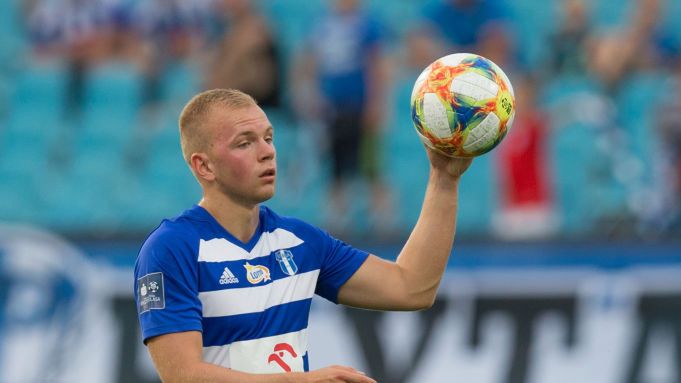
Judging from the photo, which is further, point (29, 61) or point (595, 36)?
point (29, 61)

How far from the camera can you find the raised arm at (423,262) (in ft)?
16.9

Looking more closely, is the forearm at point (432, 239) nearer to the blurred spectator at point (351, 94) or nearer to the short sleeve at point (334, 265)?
the short sleeve at point (334, 265)

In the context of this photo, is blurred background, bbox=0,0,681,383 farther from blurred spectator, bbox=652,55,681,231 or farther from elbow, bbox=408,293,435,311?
elbow, bbox=408,293,435,311

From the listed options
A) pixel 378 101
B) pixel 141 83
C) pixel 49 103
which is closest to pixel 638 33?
pixel 378 101

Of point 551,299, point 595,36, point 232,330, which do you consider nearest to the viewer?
point 232,330

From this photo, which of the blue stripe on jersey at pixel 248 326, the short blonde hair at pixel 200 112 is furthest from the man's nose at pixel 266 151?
the blue stripe on jersey at pixel 248 326

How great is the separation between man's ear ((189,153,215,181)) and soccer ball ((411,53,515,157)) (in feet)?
2.77

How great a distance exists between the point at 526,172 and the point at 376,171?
58.4 inches

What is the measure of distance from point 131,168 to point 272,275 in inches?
315

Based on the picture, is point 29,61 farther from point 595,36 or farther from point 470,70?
point 470,70

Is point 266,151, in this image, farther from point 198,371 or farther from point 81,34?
point 81,34

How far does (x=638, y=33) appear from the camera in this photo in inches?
448

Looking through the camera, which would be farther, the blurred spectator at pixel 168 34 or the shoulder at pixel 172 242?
the blurred spectator at pixel 168 34

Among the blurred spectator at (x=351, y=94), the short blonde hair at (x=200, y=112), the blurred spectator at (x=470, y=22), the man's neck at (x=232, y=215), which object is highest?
the blurred spectator at (x=470, y=22)
